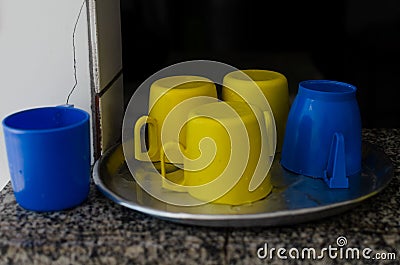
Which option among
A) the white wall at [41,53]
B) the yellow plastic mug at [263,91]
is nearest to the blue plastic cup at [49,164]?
the white wall at [41,53]

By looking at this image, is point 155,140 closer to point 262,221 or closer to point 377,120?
point 262,221

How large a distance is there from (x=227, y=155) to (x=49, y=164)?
255 mm

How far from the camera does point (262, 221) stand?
763 millimetres

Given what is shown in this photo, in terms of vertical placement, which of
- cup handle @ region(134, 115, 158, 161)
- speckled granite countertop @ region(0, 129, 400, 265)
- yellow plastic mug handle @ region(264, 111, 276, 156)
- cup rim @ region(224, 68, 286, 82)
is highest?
cup rim @ region(224, 68, 286, 82)

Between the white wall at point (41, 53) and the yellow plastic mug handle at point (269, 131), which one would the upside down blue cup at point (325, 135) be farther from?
the white wall at point (41, 53)

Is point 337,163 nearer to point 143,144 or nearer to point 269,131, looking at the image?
point 269,131

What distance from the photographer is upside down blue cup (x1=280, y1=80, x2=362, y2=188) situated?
0.87 metres

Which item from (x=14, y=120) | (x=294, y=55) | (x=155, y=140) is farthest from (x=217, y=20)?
(x=14, y=120)

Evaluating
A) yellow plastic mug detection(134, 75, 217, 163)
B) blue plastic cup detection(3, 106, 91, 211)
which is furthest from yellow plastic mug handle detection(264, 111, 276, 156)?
blue plastic cup detection(3, 106, 91, 211)

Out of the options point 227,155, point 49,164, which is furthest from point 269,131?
point 49,164

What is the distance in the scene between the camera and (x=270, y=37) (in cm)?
114

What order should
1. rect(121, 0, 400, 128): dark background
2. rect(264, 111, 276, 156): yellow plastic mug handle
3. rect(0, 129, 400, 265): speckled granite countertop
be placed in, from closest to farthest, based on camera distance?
1. rect(0, 129, 400, 265): speckled granite countertop
2. rect(264, 111, 276, 156): yellow plastic mug handle
3. rect(121, 0, 400, 128): dark background

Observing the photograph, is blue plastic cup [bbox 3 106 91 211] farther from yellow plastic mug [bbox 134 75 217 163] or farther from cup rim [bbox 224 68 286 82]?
cup rim [bbox 224 68 286 82]

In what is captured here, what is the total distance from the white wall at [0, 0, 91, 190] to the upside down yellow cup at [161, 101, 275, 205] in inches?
10.2
